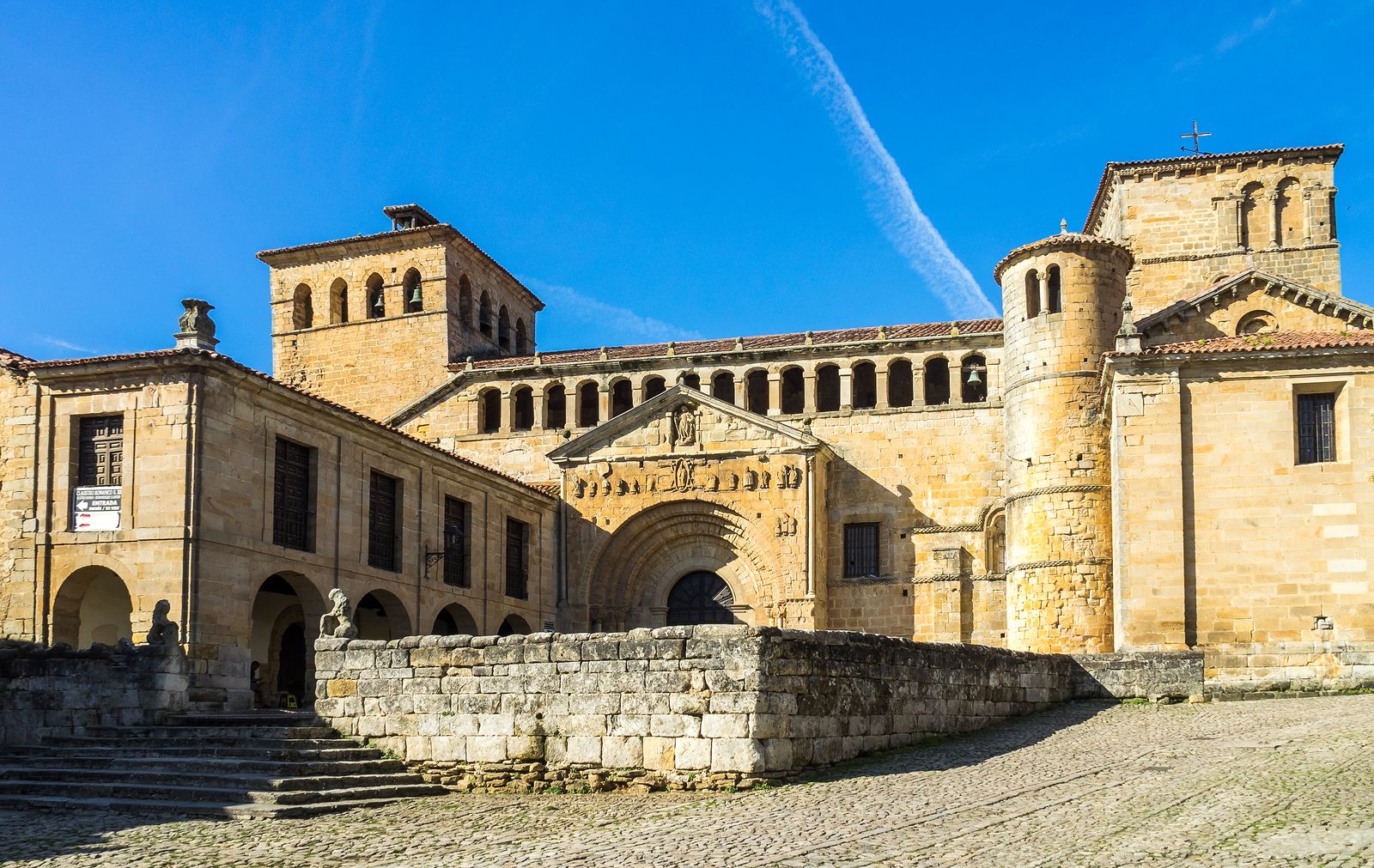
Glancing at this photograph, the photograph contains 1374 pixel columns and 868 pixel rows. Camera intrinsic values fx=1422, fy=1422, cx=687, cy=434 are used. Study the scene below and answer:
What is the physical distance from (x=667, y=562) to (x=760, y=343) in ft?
20.4

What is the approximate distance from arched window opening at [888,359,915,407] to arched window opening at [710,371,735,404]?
4.08 metres

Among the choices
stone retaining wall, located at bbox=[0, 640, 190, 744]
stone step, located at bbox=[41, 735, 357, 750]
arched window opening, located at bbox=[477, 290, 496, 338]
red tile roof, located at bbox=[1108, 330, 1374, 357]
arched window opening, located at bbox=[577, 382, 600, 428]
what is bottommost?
stone step, located at bbox=[41, 735, 357, 750]

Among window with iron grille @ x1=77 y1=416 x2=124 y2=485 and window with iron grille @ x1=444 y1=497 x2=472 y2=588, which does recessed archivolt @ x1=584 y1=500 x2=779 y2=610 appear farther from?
window with iron grille @ x1=77 y1=416 x2=124 y2=485

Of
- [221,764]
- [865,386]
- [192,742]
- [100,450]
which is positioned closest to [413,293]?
[865,386]

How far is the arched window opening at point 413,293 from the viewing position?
40.3 meters

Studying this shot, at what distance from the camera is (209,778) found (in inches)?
615

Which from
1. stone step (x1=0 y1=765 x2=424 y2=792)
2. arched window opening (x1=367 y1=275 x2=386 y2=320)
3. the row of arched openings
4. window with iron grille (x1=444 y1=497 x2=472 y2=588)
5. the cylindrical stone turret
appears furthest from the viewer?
arched window opening (x1=367 y1=275 x2=386 y2=320)

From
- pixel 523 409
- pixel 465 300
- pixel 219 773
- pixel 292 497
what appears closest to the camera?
pixel 219 773

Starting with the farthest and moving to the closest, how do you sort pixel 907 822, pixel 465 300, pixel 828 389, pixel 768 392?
pixel 465 300
pixel 828 389
pixel 768 392
pixel 907 822

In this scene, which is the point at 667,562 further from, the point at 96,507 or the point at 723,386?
the point at 96,507

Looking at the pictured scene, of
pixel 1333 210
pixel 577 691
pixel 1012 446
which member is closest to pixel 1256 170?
pixel 1333 210

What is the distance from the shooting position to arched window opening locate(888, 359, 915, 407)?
35156mm

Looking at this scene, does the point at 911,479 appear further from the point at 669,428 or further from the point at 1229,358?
the point at 1229,358

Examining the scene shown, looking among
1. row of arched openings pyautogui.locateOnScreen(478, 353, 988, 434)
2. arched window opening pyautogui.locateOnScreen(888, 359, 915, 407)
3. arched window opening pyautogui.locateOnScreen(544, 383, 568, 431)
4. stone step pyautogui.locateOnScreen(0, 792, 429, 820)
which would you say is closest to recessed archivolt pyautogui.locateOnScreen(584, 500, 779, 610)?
row of arched openings pyautogui.locateOnScreen(478, 353, 988, 434)
